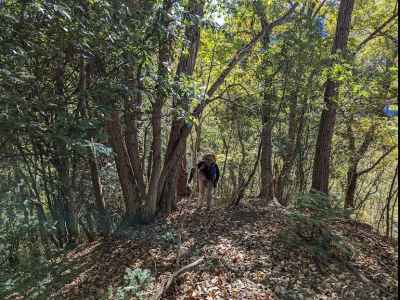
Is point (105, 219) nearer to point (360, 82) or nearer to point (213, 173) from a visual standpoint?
point (213, 173)

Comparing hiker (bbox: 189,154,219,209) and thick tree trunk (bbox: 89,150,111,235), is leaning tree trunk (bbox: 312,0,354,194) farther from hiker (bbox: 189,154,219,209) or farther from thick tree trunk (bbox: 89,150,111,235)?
thick tree trunk (bbox: 89,150,111,235)

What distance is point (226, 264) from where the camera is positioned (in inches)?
199

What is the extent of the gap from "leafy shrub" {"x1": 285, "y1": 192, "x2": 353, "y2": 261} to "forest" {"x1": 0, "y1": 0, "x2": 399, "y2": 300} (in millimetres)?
31

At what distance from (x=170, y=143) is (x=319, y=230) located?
4.01m

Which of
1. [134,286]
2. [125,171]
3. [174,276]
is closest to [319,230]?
[174,276]

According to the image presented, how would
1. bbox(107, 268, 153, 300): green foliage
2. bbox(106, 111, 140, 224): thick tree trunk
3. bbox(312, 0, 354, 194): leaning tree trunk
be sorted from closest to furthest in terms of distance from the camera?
bbox(107, 268, 153, 300): green foliage → bbox(106, 111, 140, 224): thick tree trunk → bbox(312, 0, 354, 194): leaning tree trunk

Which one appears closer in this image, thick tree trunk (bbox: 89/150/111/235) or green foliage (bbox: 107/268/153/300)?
green foliage (bbox: 107/268/153/300)

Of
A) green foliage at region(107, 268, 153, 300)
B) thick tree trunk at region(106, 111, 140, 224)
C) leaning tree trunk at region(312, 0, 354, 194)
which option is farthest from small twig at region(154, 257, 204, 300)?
leaning tree trunk at region(312, 0, 354, 194)

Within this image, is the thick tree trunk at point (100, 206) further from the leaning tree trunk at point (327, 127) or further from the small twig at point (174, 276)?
the leaning tree trunk at point (327, 127)

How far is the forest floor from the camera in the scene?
14.5ft

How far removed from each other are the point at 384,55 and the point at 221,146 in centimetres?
737

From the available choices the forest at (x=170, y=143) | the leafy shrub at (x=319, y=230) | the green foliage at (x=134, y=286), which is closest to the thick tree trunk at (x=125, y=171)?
the forest at (x=170, y=143)

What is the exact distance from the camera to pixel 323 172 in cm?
752

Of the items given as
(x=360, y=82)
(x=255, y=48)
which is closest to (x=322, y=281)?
(x=360, y=82)
